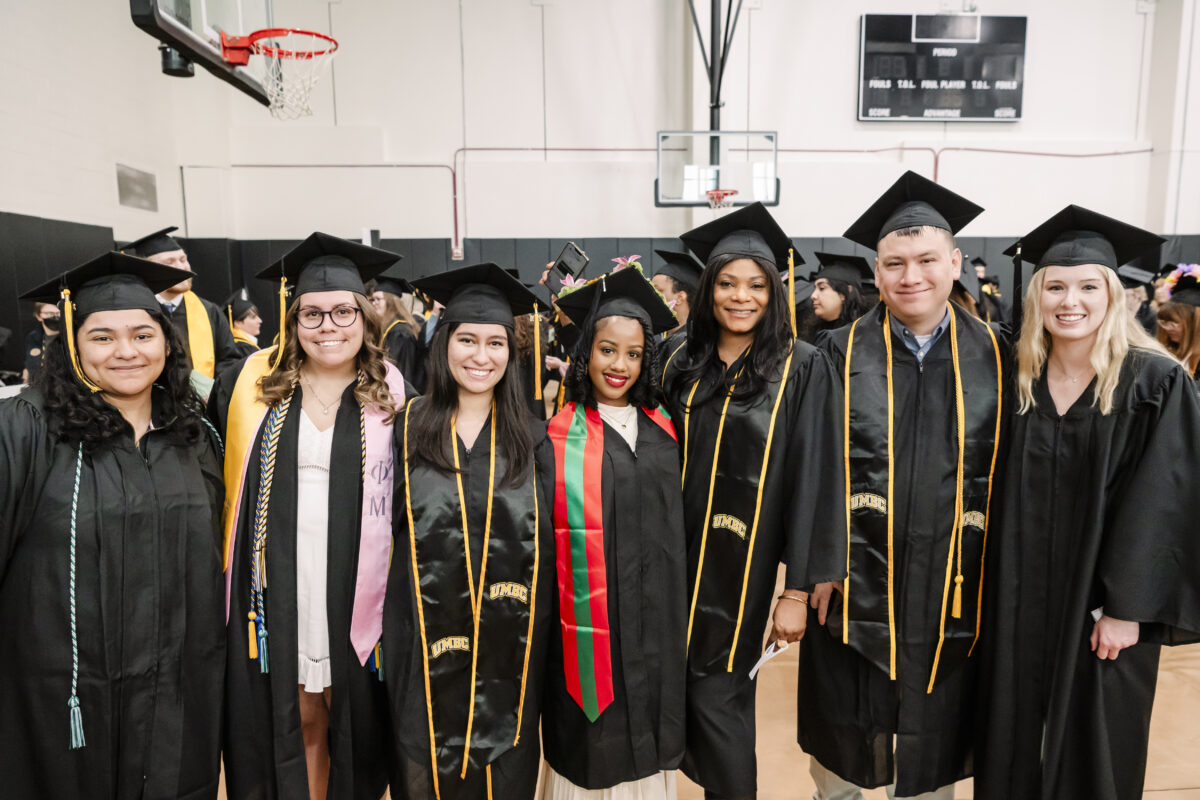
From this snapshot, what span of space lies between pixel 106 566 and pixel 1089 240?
2.72m

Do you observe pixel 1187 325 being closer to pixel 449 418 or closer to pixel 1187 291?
pixel 1187 291

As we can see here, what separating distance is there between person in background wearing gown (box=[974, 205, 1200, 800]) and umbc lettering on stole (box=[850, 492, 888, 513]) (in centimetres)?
34

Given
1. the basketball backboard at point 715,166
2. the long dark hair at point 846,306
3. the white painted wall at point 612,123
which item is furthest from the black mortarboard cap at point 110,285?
the white painted wall at point 612,123

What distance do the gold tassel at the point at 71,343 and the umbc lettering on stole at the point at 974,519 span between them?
7.73 ft

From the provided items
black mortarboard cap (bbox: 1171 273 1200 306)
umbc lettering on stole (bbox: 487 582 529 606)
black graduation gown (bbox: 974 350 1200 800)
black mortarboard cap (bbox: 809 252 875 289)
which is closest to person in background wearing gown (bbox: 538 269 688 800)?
umbc lettering on stole (bbox: 487 582 529 606)

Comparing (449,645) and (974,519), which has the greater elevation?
(974,519)

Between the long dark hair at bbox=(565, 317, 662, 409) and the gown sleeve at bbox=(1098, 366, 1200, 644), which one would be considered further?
the long dark hair at bbox=(565, 317, 662, 409)

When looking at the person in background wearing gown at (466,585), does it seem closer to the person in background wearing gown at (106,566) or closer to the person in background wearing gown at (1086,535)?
the person in background wearing gown at (106,566)

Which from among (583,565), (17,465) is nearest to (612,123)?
(583,565)

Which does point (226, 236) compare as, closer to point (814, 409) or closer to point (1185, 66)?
point (814, 409)

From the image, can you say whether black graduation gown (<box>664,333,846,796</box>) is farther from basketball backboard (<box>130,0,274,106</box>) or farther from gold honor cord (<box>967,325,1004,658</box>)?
basketball backboard (<box>130,0,274,106</box>)

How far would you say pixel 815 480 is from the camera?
6.73 feet

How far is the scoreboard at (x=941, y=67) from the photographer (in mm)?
8812

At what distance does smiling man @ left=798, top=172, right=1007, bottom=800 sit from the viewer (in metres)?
2.03
